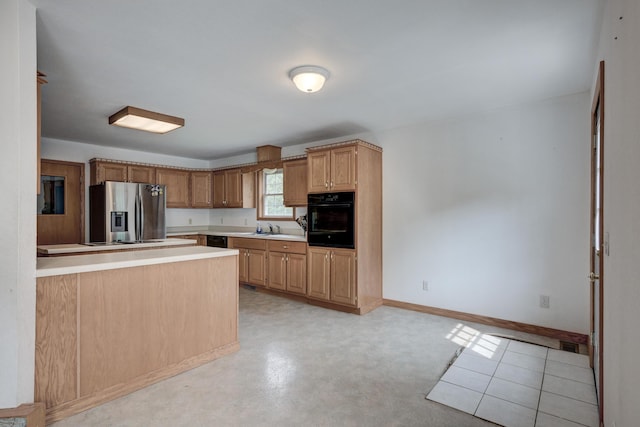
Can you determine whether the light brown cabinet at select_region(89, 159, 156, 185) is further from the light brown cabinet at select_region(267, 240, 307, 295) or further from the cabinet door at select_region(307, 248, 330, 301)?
the cabinet door at select_region(307, 248, 330, 301)

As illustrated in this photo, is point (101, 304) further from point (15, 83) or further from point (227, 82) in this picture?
point (227, 82)

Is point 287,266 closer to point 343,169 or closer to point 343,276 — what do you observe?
point 343,276

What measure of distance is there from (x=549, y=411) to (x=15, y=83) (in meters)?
3.69

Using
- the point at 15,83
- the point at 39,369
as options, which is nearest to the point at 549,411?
the point at 39,369

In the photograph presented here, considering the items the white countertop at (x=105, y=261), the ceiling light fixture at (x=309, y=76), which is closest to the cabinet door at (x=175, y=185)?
the white countertop at (x=105, y=261)

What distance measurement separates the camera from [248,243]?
5.41m

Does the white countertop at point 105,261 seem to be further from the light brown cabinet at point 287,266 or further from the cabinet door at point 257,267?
the cabinet door at point 257,267

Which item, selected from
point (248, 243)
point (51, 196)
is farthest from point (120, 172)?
point (248, 243)

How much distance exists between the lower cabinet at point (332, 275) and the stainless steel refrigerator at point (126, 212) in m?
2.69

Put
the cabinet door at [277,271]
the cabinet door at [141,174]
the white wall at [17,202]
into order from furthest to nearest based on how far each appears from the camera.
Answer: the cabinet door at [141,174] → the cabinet door at [277,271] → the white wall at [17,202]

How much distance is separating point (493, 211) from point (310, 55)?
8.56 ft

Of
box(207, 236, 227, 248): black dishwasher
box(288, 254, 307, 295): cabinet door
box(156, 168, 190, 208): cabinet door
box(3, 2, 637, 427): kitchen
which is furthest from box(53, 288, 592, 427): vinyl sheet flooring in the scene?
box(156, 168, 190, 208): cabinet door

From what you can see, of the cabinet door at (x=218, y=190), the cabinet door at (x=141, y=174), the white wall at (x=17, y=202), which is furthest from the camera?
the cabinet door at (x=218, y=190)

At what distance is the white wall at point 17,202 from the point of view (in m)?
1.76
